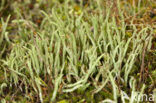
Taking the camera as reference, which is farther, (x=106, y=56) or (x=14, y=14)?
(x=14, y=14)

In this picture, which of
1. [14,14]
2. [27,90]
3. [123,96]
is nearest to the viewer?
[123,96]

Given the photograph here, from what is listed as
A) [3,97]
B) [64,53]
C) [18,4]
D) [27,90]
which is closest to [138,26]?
[64,53]

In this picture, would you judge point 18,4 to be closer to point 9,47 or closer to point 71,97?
point 9,47

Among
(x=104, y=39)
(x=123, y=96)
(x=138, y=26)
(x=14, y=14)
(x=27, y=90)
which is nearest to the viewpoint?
(x=123, y=96)

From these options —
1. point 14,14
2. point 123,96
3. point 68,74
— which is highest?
point 14,14

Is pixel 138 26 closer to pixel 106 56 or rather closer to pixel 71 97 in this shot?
pixel 106 56

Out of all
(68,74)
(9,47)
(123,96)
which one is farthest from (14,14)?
(123,96)

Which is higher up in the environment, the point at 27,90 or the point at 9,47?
the point at 9,47

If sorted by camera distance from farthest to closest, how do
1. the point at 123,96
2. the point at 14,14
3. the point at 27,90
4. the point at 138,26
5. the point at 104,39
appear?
the point at 14,14
the point at 138,26
the point at 104,39
the point at 27,90
the point at 123,96

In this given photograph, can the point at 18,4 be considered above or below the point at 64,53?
above
